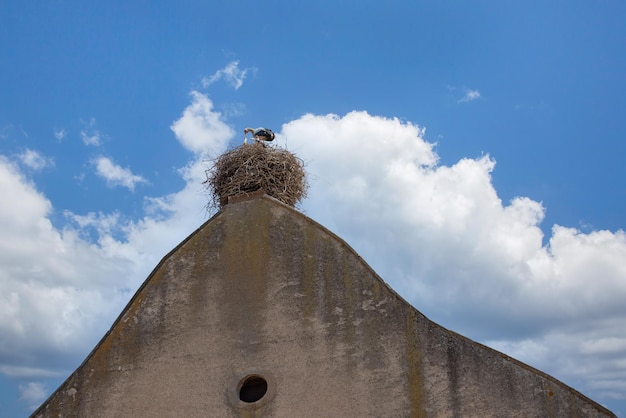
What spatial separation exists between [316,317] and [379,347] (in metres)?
0.84

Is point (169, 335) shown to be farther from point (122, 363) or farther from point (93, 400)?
point (93, 400)

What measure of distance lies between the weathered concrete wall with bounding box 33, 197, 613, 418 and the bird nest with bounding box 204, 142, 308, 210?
0.84m

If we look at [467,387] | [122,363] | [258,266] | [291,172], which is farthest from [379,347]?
[291,172]

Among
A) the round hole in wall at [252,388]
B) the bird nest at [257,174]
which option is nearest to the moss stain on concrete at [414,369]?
the round hole in wall at [252,388]

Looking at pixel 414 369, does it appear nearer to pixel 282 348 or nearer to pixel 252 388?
pixel 282 348

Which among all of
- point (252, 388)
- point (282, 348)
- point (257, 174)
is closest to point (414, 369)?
point (282, 348)

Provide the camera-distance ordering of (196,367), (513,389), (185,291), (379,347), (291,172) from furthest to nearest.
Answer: (291,172) → (185,291) → (196,367) → (379,347) → (513,389)

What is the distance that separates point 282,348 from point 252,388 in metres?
0.60

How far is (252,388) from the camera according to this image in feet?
26.1

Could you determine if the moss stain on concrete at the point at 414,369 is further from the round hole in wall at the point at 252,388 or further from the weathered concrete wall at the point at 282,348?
the round hole in wall at the point at 252,388

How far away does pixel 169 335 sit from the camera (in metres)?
8.41

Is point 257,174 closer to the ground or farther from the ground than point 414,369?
farther from the ground

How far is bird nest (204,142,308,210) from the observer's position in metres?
10.0

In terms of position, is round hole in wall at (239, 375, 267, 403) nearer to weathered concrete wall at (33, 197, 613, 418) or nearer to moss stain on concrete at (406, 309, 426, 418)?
weathered concrete wall at (33, 197, 613, 418)
